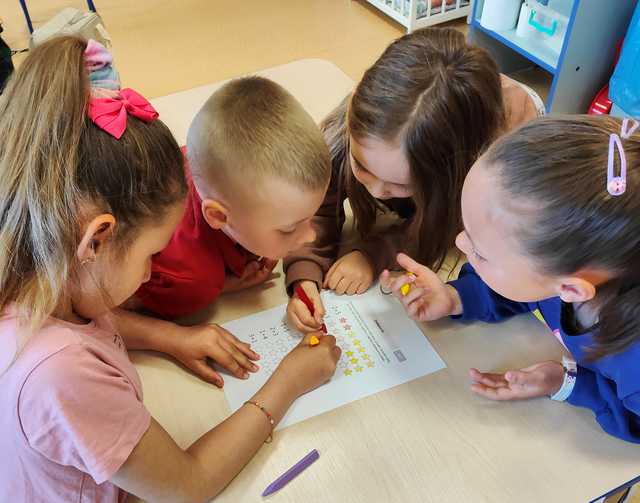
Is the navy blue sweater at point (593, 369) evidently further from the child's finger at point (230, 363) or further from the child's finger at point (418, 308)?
the child's finger at point (230, 363)

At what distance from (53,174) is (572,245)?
1.76ft

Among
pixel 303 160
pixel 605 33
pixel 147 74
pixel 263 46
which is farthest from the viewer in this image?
pixel 263 46

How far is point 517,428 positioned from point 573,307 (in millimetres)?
187

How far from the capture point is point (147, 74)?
217 cm

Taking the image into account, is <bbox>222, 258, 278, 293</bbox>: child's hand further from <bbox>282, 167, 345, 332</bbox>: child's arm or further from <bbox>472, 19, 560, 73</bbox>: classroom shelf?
<bbox>472, 19, 560, 73</bbox>: classroom shelf

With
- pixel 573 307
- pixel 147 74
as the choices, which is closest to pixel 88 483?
pixel 573 307

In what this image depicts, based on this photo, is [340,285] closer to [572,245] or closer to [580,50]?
[572,245]

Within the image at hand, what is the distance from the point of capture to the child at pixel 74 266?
51 cm

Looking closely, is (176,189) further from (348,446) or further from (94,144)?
(348,446)

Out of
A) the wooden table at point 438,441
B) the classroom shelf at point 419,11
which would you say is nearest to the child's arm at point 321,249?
the wooden table at point 438,441

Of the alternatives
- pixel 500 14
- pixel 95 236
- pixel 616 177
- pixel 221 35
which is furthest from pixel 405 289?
pixel 221 35

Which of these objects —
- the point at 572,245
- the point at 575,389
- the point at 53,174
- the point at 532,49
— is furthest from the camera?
the point at 532,49

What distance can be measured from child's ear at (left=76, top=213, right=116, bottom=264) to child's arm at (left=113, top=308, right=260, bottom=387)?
0.26 metres

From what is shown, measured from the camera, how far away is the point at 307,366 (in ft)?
2.46
